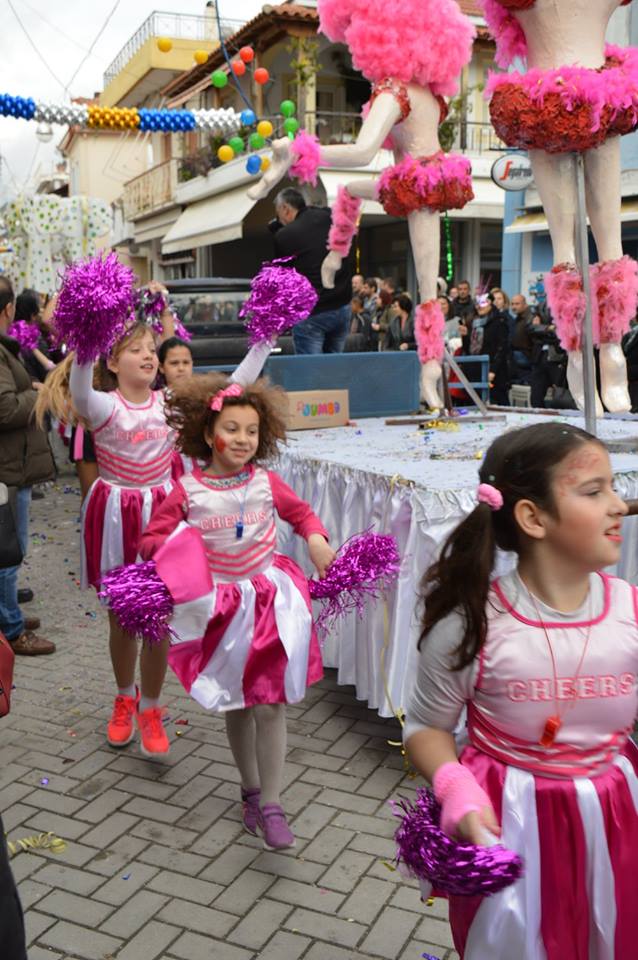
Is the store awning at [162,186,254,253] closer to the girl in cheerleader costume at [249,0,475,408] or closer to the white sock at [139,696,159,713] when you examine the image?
the girl in cheerleader costume at [249,0,475,408]

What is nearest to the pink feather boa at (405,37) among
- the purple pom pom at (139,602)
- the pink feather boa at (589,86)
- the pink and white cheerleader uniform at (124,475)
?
the pink feather boa at (589,86)

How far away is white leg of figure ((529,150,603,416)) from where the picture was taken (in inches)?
136

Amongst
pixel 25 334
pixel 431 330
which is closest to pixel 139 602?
pixel 431 330

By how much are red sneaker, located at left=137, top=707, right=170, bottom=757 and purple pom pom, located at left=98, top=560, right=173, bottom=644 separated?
3.07 feet

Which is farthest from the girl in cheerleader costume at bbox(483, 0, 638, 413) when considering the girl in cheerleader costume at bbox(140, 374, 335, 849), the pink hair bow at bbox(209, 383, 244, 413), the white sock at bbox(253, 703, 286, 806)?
the white sock at bbox(253, 703, 286, 806)

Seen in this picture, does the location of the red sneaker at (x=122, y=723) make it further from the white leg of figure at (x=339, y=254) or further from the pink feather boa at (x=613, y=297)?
the white leg of figure at (x=339, y=254)

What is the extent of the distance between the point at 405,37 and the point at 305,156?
792 millimetres

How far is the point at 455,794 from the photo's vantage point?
136 centimetres

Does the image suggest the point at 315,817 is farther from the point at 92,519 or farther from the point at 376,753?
the point at 92,519

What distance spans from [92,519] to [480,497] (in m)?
2.21

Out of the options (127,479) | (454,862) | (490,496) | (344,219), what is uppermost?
(344,219)

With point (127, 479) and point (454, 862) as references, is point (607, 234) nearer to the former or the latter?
point (127, 479)

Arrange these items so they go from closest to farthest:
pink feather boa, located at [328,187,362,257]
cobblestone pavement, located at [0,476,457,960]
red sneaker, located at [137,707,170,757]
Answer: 1. cobblestone pavement, located at [0,476,457,960]
2. red sneaker, located at [137,707,170,757]
3. pink feather boa, located at [328,187,362,257]

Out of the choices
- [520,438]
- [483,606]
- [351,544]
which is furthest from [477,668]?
[351,544]
